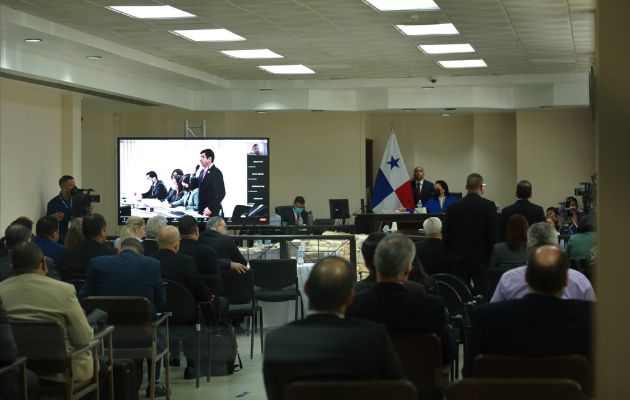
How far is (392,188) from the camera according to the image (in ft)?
59.0

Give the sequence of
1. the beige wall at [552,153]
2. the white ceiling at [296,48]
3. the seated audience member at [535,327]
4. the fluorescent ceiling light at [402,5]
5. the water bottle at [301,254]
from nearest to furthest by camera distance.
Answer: the seated audience member at [535,327], the water bottle at [301,254], the fluorescent ceiling light at [402,5], the white ceiling at [296,48], the beige wall at [552,153]

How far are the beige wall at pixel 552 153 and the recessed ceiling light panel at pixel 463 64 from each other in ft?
11.9

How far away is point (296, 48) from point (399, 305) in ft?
33.8

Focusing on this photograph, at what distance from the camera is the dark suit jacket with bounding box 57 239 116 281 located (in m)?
7.22

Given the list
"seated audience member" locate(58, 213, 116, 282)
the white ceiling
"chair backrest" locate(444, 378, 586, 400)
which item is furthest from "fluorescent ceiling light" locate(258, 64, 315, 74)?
"chair backrest" locate(444, 378, 586, 400)

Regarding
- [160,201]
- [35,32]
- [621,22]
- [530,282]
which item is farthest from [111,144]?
[621,22]

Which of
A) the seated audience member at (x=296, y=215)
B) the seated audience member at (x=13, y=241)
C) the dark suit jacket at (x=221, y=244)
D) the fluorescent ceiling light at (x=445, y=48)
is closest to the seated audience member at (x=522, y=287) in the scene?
the seated audience member at (x=13, y=241)

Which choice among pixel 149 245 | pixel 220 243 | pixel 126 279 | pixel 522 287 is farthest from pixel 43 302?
pixel 220 243

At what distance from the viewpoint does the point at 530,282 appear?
12.0ft

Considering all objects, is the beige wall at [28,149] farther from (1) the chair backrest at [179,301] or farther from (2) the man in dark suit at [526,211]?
(2) the man in dark suit at [526,211]

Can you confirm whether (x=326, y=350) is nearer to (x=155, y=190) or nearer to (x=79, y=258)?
(x=79, y=258)

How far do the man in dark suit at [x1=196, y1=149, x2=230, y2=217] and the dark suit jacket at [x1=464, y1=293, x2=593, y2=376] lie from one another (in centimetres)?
1322

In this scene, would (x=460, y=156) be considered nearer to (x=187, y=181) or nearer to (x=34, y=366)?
(x=187, y=181)

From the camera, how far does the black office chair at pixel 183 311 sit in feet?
22.9
